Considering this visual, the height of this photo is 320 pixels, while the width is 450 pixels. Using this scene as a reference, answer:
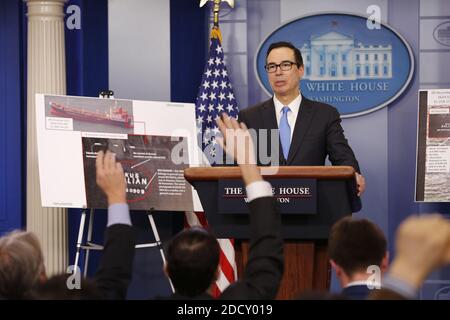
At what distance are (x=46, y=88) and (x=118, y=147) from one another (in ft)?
2.56

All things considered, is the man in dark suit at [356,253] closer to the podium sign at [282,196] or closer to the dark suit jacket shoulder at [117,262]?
the dark suit jacket shoulder at [117,262]

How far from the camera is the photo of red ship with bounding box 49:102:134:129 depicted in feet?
20.5

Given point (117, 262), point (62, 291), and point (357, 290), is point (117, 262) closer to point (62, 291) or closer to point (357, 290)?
point (62, 291)

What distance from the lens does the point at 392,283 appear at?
5.73 feet

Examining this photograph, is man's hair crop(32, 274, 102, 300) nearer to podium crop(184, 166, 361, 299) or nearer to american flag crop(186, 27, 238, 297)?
podium crop(184, 166, 361, 299)

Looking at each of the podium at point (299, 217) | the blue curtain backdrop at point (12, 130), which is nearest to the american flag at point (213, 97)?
the blue curtain backdrop at point (12, 130)

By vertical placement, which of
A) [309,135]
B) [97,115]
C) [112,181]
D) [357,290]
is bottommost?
[357,290]

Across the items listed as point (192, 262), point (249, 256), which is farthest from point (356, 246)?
point (192, 262)

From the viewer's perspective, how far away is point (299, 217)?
3.89 metres

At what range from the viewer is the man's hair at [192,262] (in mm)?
2467

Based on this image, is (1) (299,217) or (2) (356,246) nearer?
(2) (356,246)

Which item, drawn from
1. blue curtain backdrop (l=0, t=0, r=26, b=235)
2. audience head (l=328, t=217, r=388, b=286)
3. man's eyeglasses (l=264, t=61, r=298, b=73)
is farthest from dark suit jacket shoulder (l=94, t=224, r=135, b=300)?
blue curtain backdrop (l=0, t=0, r=26, b=235)

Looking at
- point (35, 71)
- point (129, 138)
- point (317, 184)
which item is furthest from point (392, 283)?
point (35, 71)

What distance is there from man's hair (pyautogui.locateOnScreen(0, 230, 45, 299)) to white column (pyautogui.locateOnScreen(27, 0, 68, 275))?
162 inches
